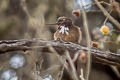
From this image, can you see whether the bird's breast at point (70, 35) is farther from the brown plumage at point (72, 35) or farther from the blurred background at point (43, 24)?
the blurred background at point (43, 24)

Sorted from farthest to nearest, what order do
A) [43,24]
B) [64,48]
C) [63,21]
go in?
[63,21], [64,48], [43,24]

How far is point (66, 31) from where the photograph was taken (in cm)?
448

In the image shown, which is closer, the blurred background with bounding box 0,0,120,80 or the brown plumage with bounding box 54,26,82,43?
the blurred background with bounding box 0,0,120,80

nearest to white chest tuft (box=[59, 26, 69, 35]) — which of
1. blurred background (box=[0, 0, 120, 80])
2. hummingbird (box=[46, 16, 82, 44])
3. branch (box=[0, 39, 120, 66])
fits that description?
hummingbird (box=[46, 16, 82, 44])

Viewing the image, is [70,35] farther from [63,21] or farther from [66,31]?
[63,21]

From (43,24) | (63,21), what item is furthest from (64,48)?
(63,21)

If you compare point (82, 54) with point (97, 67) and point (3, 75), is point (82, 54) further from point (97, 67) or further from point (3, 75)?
point (97, 67)

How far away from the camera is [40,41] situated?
2.95 m

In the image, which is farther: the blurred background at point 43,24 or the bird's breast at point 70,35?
the bird's breast at point 70,35

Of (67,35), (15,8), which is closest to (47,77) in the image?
(67,35)

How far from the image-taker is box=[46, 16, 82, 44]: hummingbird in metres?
4.37

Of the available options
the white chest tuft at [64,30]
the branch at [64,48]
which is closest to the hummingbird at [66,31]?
the white chest tuft at [64,30]

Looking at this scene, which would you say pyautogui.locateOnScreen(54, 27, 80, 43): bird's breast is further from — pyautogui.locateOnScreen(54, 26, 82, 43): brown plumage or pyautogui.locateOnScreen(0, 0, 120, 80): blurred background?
pyautogui.locateOnScreen(0, 0, 120, 80): blurred background

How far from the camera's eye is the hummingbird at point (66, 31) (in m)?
4.37
